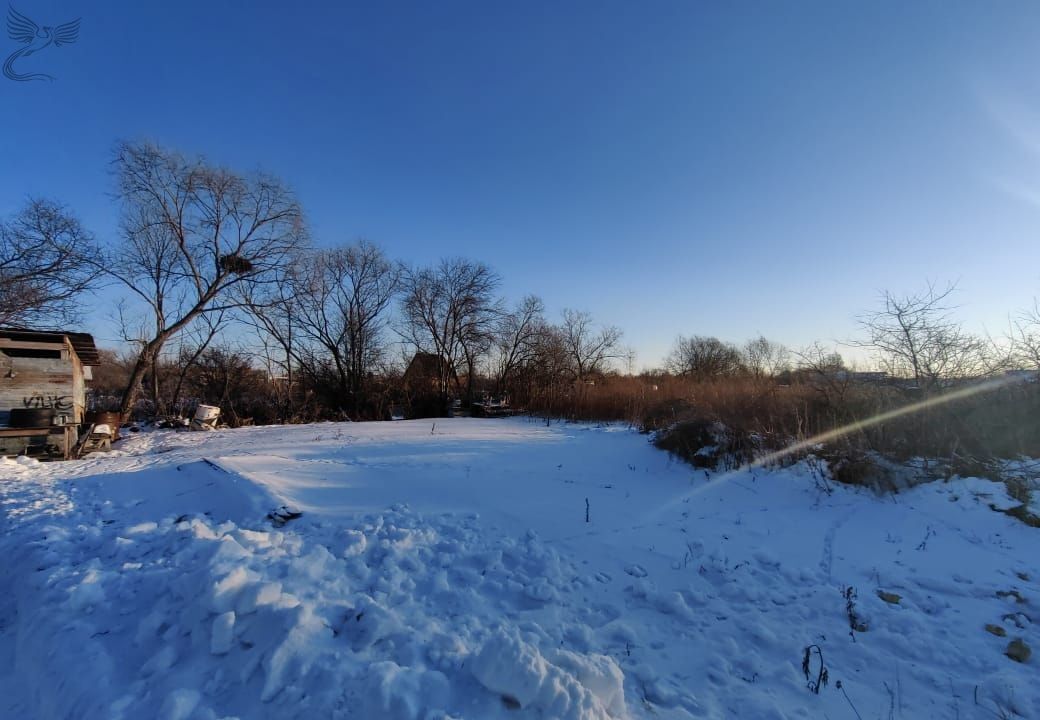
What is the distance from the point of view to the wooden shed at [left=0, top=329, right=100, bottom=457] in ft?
41.4

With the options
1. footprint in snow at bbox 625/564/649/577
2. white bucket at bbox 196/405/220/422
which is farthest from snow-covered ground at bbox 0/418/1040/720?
white bucket at bbox 196/405/220/422

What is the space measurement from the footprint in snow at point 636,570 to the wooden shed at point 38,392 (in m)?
15.6

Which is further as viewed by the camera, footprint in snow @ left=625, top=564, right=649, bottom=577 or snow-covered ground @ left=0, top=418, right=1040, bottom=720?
footprint in snow @ left=625, top=564, right=649, bottom=577

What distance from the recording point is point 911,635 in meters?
3.70

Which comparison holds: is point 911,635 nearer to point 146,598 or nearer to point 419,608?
point 419,608

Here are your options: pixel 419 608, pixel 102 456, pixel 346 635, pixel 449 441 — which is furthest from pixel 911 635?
pixel 102 456

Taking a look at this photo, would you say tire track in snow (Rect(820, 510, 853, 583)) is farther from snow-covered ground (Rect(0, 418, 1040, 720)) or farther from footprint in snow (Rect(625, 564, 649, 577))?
footprint in snow (Rect(625, 564, 649, 577))

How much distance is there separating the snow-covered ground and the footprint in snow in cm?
3

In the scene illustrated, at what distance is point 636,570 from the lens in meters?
4.76

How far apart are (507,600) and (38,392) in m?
17.2

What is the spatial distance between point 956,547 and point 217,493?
29.0 feet

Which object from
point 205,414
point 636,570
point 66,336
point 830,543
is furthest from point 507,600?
point 205,414

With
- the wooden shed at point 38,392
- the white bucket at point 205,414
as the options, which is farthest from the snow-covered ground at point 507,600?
the white bucket at point 205,414

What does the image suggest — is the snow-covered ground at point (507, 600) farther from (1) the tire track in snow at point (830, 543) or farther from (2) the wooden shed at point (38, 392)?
(2) the wooden shed at point (38, 392)
